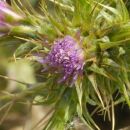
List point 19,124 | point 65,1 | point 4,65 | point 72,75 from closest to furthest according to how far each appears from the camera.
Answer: point 72,75
point 65,1
point 4,65
point 19,124

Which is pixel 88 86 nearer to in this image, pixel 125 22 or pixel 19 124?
pixel 125 22

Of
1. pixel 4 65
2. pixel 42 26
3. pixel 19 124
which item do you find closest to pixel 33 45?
pixel 42 26

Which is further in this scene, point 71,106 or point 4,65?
point 4,65

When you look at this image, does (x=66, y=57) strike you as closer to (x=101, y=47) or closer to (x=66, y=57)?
(x=66, y=57)

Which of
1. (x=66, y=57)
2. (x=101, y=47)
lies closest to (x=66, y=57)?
(x=66, y=57)
